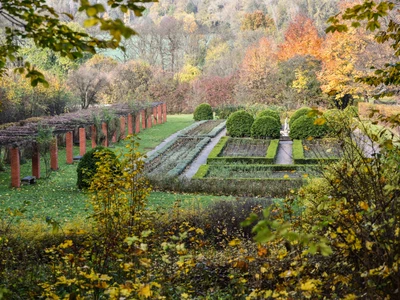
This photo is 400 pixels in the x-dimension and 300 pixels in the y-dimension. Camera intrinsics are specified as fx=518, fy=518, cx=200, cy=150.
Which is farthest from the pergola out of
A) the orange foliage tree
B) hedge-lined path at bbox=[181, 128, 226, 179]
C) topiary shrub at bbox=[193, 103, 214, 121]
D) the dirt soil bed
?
the orange foliage tree

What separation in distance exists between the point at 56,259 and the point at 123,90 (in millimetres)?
36006

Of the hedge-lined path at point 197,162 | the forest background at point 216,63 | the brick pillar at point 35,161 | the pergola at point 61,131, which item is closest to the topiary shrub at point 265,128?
the hedge-lined path at point 197,162

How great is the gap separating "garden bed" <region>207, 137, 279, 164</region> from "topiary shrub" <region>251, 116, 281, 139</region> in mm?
559

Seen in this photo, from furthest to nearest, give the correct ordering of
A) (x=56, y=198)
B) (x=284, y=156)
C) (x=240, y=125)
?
(x=240, y=125)
(x=284, y=156)
(x=56, y=198)

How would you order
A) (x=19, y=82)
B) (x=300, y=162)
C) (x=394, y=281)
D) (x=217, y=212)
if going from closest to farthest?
(x=394, y=281) → (x=217, y=212) → (x=300, y=162) → (x=19, y=82)

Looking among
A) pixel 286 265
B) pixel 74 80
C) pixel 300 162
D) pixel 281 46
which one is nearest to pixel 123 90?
pixel 74 80

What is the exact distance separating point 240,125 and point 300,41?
70.3 feet

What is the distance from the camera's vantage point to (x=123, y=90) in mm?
42125

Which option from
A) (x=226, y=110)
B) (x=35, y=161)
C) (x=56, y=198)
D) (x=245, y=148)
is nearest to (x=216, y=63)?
(x=226, y=110)

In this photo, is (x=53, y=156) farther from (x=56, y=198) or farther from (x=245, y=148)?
(x=245, y=148)

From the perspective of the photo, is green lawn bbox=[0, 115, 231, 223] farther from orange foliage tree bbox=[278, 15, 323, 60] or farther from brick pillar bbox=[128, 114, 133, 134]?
orange foliage tree bbox=[278, 15, 323, 60]

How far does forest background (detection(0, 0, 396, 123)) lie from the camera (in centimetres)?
2561

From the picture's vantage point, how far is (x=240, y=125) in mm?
22484

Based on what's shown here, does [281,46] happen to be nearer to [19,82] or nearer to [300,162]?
[19,82]
